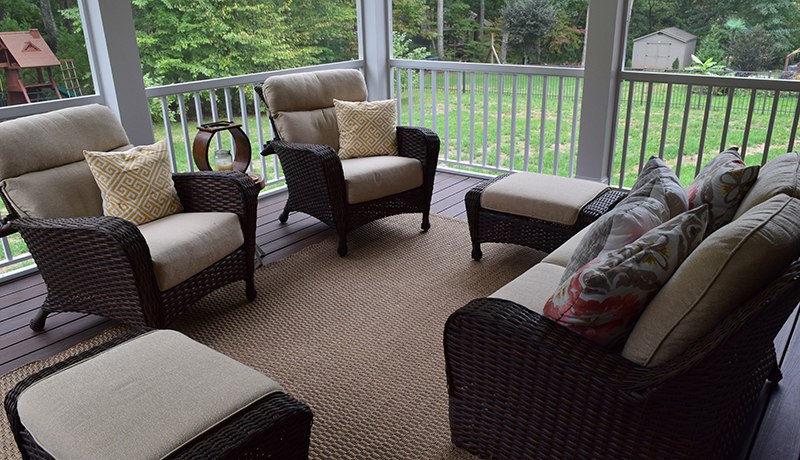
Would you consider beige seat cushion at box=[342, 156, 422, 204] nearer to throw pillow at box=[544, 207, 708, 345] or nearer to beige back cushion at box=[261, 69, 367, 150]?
beige back cushion at box=[261, 69, 367, 150]

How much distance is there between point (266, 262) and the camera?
3.55m

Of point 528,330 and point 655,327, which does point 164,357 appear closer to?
point 528,330

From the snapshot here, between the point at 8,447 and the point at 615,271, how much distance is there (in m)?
2.08

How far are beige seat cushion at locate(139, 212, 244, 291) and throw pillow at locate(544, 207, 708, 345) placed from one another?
1.68 meters

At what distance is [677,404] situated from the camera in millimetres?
1461

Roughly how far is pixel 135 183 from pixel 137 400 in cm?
155

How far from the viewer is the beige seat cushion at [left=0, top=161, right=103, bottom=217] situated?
2639mm

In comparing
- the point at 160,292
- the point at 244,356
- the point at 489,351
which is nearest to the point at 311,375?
the point at 244,356

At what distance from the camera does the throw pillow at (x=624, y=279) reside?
5.01 feet

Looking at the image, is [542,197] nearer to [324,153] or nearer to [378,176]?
[378,176]

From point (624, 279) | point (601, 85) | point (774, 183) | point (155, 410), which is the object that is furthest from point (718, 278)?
point (601, 85)

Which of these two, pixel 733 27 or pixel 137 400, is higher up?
pixel 733 27

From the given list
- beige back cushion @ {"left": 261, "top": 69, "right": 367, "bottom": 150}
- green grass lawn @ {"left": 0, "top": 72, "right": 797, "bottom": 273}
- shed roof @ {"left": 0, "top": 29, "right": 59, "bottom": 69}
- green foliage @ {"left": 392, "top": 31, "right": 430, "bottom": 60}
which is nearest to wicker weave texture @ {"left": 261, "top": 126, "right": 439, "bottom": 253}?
beige back cushion @ {"left": 261, "top": 69, "right": 367, "bottom": 150}

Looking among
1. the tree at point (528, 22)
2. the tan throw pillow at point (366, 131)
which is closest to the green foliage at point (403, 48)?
the tree at point (528, 22)
